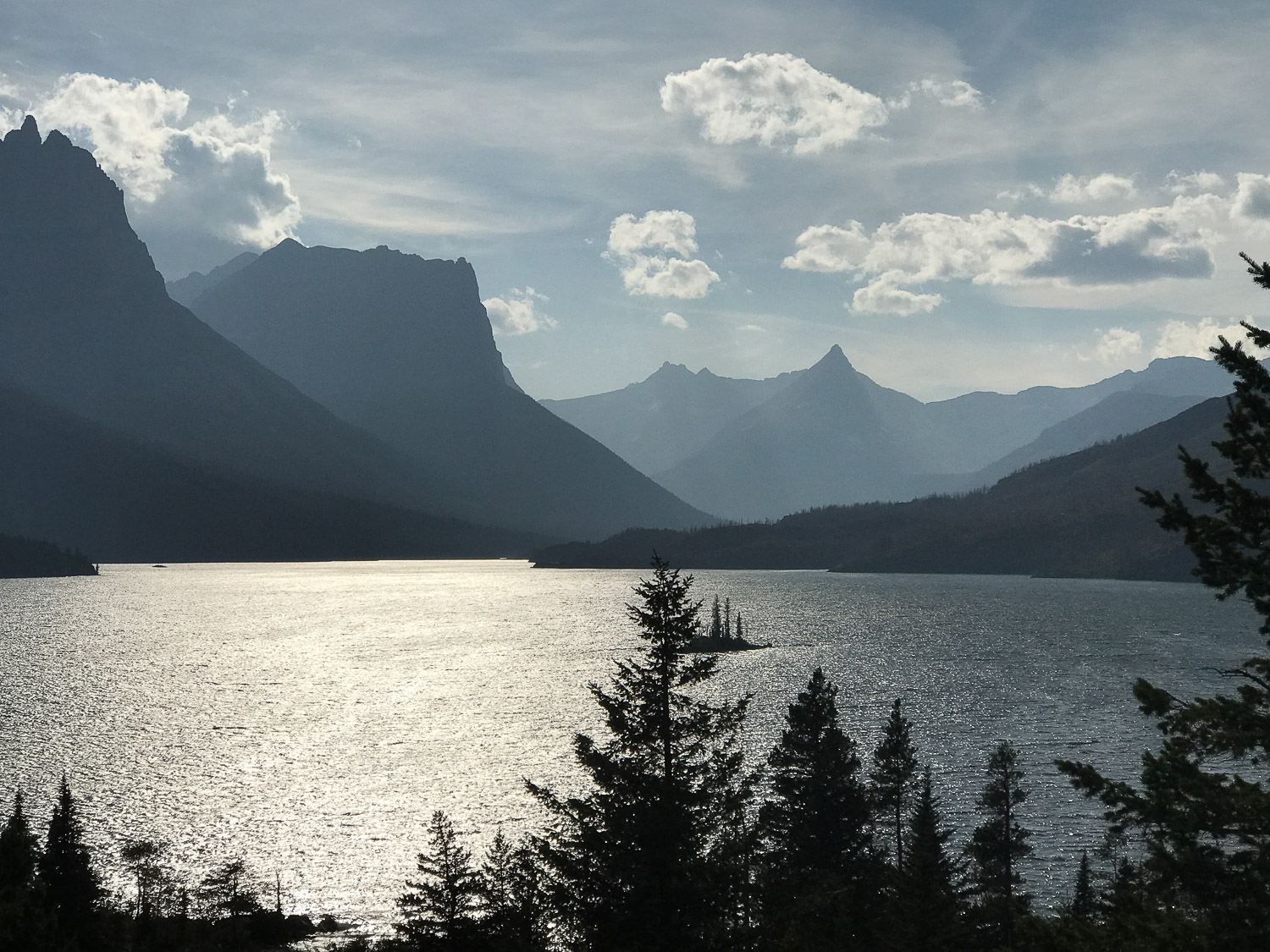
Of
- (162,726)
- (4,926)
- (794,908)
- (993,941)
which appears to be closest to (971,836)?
(993,941)

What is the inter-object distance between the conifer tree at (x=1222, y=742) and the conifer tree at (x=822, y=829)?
86.6 feet

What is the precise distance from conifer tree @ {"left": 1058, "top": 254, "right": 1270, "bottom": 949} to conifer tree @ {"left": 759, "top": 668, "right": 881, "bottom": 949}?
2639 centimetres

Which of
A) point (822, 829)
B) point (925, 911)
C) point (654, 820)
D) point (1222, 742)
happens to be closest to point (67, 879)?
point (654, 820)

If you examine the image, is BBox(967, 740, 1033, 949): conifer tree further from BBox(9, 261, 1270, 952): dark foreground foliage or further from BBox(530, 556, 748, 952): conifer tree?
BBox(530, 556, 748, 952): conifer tree

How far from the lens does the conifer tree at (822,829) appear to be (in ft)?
159

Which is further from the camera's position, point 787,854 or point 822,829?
point 787,854

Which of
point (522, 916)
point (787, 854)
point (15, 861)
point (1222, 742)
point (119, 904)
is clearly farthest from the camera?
point (119, 904)

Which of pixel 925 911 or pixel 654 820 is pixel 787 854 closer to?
pixel 925 911

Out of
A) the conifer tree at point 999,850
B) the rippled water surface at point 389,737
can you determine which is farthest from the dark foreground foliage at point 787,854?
the rippled water surface at point 389,737

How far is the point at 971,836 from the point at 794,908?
51614mm

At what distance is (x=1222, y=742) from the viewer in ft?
72.9

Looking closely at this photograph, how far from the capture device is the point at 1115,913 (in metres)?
23.8

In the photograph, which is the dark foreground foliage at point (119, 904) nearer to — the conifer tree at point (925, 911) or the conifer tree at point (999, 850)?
the conifer tree at point (925, 911)

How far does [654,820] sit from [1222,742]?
1579 centimetres
